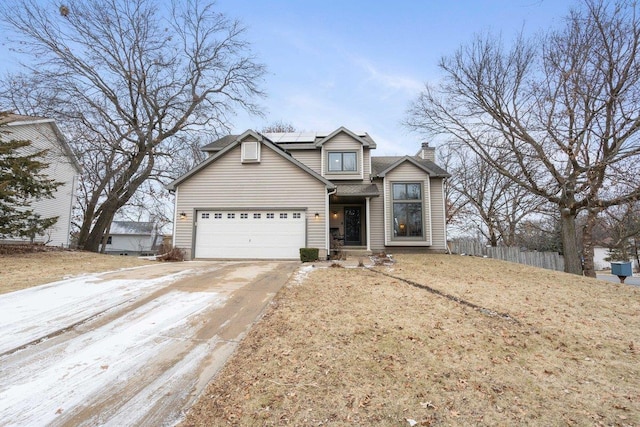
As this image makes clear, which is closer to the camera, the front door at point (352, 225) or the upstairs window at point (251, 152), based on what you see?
the upstairs window at point (251, 152)

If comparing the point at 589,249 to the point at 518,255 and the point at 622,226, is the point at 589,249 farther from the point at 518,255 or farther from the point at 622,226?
the point at 622,226

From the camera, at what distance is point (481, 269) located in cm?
1181

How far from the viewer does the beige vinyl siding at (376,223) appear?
1661 centimetres

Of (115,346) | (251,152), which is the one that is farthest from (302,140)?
(115,346)

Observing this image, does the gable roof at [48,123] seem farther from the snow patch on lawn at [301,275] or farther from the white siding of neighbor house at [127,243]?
the white siding of neighbor house at [127,243]

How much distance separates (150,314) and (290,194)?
9.03 m

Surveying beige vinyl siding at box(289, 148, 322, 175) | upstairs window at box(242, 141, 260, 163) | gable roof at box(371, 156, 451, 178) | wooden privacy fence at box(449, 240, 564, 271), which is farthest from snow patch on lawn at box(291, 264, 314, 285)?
wooden privacy fence at box(449, 240, 564, 271)

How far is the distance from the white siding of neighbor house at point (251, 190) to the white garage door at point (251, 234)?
342mm

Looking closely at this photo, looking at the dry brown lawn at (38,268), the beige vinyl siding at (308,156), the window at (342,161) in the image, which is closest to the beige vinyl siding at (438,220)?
the window at (342,161)

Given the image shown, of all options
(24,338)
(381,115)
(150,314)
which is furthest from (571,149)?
(24,338)

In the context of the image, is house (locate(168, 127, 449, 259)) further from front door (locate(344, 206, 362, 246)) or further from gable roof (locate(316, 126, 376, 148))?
gable roof (locate(316, 126, 376, 148))

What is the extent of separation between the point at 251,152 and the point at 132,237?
3417cm

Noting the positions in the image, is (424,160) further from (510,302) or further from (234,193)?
(510,302)

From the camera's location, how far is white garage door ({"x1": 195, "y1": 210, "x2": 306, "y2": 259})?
13.8 m
